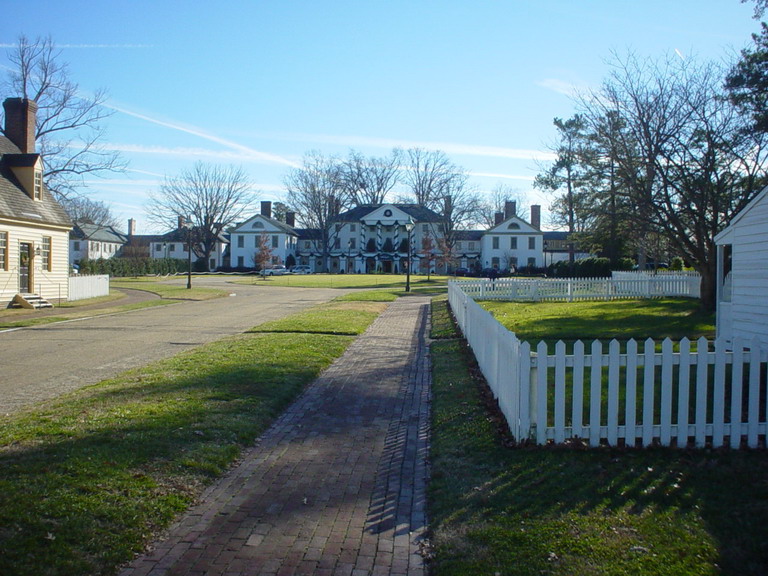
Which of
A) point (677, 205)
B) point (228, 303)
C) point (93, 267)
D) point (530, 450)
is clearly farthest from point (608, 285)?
point (93, 267)

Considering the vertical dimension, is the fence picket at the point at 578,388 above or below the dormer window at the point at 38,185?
below

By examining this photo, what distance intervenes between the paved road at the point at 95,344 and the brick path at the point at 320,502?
159 inches

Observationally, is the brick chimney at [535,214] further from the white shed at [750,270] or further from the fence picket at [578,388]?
the fence picket at [578,388]

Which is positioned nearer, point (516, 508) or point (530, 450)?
point (516, 508)

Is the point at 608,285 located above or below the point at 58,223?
below

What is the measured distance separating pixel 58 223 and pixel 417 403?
1045 inches

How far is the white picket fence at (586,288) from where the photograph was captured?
2830cm

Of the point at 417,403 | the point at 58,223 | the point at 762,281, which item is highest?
the point at 58,223

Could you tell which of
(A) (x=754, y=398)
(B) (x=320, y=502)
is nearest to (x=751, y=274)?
(A) (x=754, y=398)

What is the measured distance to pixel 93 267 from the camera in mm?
56750

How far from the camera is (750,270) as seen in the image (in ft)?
37.0

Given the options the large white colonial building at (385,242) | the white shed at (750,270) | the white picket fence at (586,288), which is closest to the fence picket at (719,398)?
the white shed at (750,270)

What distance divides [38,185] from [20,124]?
3.97 metres

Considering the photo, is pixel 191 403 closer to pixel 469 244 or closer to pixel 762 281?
pixel 762 281
